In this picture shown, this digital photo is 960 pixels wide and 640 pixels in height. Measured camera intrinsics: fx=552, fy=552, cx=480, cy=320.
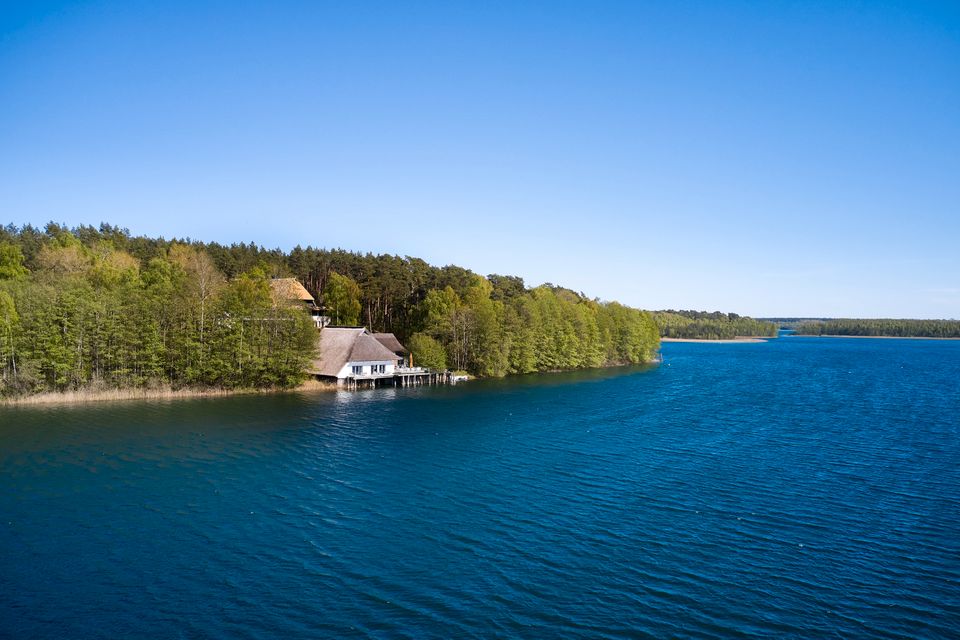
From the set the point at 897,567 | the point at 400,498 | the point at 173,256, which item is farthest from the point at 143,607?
the point at 173,256

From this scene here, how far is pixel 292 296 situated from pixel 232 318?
59.1 feet

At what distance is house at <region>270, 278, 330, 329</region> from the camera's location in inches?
2522

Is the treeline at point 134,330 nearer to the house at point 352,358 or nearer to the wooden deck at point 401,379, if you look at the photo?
the house at point 352,358

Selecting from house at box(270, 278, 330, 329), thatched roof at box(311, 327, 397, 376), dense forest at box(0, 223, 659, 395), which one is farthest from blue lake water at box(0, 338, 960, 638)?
house at box(270, 278, 330, 329)

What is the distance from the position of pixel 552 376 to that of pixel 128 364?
170 feet

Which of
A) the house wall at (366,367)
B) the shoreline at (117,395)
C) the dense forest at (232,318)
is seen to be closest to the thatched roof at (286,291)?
the dense forest at (232,318)

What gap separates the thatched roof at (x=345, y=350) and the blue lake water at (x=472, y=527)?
66.2 ft

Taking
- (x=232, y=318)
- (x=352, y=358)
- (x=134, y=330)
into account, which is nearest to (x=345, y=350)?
(x=352, y=358)

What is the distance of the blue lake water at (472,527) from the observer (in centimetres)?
1559

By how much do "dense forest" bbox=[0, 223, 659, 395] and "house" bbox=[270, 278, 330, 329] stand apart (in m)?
1.42

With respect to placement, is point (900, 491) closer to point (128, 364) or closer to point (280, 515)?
point (280, 515)

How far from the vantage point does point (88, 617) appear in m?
15.3

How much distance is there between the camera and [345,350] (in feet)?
212

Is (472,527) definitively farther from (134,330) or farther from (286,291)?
(286,291)
